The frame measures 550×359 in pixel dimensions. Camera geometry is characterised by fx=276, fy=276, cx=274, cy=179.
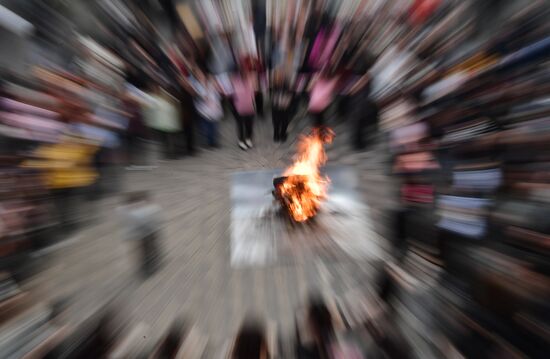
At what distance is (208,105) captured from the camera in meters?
1.02

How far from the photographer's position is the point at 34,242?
854 mm

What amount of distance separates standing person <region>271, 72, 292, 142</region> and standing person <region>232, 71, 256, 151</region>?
0.28 ft

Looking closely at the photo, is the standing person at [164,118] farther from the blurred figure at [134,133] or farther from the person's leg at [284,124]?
the person's leg at [284,124]

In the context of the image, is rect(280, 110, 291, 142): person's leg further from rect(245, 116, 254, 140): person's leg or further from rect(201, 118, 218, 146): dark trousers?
rect(201, 118, 218, 146): dark trousers

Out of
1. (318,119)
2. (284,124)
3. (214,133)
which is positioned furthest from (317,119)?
(214,133)

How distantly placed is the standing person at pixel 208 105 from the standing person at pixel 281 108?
207 mm

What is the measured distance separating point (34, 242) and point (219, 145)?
650 mm

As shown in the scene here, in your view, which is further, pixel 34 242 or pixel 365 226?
pixel 365 226

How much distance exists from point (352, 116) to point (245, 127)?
1.33 ft

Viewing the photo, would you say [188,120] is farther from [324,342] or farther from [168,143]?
[324,342]

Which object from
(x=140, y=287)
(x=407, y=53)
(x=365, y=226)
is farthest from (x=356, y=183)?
(x=140, y=287)

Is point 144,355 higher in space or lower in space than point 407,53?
lower

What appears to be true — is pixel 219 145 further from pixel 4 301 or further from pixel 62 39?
pixel 4 301

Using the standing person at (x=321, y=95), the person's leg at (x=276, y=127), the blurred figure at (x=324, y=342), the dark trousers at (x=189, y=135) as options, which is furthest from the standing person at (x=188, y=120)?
the blurred figure at (x=324, y=342)
